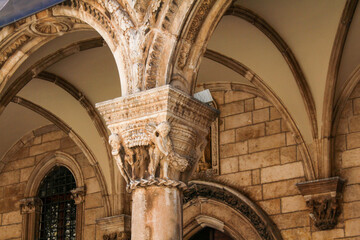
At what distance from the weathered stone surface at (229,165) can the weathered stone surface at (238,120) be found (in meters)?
0.51

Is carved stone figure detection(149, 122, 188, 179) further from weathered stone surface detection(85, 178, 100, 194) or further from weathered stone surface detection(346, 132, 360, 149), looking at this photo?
weathered stone surface detection(85, 178, 100, 194)

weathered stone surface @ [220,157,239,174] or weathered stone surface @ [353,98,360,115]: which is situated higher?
weathered stone surface @ [353,98,360,115]

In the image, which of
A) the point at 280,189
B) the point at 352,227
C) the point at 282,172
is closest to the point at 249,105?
the point at 282,172

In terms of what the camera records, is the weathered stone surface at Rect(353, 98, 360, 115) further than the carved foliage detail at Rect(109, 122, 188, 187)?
Yes

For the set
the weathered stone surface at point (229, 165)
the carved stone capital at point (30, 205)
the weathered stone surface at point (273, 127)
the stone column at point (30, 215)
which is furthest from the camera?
the carved stone capital at point (30, 205)

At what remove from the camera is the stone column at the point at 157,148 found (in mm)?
7887

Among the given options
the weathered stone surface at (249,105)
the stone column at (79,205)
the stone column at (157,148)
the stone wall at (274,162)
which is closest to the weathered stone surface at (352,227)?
the stone wall at (274,162)

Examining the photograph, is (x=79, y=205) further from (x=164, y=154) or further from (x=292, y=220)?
(x=164, y=154)

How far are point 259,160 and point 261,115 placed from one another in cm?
69

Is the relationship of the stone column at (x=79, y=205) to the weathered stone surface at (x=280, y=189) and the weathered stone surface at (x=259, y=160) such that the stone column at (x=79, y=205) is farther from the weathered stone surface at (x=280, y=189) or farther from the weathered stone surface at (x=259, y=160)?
the weathered stone surface at (x=280, y=189)

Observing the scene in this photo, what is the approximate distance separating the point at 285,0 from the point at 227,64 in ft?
5.32

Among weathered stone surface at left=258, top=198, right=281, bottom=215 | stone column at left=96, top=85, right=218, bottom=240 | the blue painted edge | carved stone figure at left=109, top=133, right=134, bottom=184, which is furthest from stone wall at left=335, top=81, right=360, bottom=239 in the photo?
the blue painted edge

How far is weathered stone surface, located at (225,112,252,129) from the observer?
12.1m

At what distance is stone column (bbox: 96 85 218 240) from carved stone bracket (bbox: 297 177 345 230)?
3042mm
